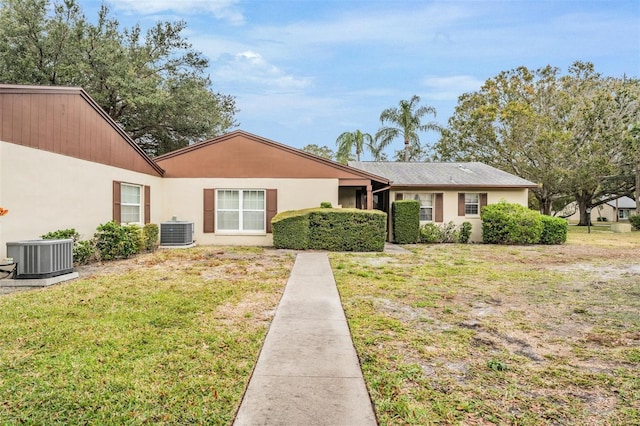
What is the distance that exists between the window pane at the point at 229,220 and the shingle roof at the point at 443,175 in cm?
676

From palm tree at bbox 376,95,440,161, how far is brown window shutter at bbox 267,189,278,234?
16.2 m

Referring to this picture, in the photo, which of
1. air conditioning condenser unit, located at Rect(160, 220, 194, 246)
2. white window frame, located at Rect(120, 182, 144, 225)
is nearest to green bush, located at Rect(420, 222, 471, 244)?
air conditioning condenser unit, located at Rect(160, 220, 194, 246)

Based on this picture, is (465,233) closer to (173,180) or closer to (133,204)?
(173,180)

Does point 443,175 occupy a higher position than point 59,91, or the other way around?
point 59,91

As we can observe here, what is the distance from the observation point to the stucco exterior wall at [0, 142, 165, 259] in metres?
7.10

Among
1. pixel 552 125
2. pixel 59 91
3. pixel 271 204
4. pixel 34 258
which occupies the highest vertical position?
pixel 552 125

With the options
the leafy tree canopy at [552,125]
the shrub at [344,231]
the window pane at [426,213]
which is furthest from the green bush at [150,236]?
the leafy tree canopy at [552,125]

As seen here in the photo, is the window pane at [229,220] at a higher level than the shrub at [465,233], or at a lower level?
higher

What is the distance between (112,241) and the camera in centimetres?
948

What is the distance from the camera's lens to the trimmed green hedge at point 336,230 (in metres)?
12.1

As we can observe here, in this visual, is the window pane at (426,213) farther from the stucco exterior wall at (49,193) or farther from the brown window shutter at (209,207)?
the stucco exterior wall at (49,193)

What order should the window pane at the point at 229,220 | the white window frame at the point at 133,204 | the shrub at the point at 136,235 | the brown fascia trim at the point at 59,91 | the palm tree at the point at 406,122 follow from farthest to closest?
the palm tree at the point at 406,122 < the window pane at the point at 229,220 < the white window frame at the point at 133,204 < the shrub at the point at 136,235 < the brown fascia trim at the point at 59,91

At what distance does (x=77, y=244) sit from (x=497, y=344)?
29.7 feet

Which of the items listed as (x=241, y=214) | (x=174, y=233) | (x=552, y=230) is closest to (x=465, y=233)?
(x=552, y=230)
